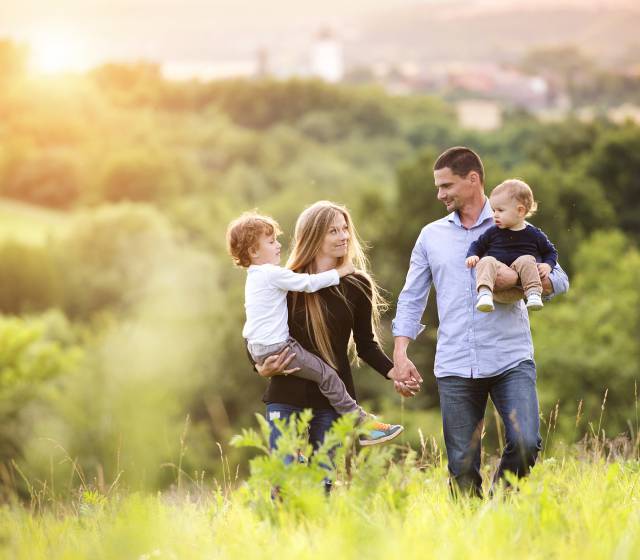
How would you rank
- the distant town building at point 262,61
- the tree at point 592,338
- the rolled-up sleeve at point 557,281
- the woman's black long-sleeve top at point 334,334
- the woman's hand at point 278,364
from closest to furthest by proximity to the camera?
the woman's hand at point 278,364 → the woman's black long-sleeve top at point 334,334 → the rolled-up sleeve at point 557,281 → the tree at point 592,338 → the distant town building at point 262,61

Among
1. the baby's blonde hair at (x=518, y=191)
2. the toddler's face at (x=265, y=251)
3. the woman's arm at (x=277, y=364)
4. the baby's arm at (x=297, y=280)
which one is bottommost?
the woman's arm at (x=277, y=364)

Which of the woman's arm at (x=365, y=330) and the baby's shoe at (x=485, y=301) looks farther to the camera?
the woman's arm at (x=365, y=330)

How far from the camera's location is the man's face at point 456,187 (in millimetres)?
5168

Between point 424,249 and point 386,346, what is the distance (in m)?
22.9

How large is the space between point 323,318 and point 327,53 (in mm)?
116669

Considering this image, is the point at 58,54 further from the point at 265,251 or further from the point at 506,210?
the point at 506,210

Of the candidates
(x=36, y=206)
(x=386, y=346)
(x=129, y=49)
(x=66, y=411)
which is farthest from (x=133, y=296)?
(x=129, y=49)

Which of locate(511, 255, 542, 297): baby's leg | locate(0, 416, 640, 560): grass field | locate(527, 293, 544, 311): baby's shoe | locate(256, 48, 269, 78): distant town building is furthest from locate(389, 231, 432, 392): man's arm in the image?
locate(256, 48, 269, 78): distant town building

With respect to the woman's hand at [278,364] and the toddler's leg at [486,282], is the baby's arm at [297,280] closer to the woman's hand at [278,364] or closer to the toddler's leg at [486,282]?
the woman's hand at [278,364]

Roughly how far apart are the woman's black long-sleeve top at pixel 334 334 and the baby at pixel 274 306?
0.21ft

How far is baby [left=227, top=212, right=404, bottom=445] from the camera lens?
15.6ft

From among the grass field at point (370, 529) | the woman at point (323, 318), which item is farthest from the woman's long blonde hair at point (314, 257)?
the grass field at point (370, 529)

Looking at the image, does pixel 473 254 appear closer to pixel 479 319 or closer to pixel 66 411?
pixel 479 319

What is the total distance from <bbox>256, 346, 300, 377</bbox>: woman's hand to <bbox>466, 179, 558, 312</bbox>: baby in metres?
0.90
